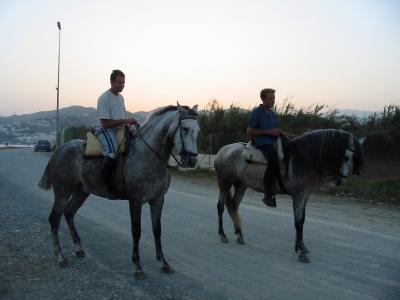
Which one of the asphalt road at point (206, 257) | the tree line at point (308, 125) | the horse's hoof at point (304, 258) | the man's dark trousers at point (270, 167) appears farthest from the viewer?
the tree line at point (308, 125)

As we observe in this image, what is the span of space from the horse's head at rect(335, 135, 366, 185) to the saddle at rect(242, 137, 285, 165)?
985mm

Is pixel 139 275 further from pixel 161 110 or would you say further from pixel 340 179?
pixel 340 179

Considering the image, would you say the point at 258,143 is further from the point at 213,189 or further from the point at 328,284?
the point at 213,189

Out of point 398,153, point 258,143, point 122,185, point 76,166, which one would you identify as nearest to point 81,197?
point 76,166

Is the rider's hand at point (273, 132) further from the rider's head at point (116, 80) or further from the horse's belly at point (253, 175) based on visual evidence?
the rider's head at point (116, 80)

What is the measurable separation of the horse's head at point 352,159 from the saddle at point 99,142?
318 cm

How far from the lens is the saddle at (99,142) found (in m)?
5.72

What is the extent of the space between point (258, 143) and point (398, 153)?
422 inches

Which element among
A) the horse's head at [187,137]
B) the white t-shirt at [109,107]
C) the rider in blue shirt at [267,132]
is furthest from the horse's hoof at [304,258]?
the white t-shirt at [109,107]

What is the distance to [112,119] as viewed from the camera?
19.1ft

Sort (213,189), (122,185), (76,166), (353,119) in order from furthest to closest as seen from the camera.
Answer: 1. (353,119)
2. (213,189)
3. (76,166)
4. (122,185)

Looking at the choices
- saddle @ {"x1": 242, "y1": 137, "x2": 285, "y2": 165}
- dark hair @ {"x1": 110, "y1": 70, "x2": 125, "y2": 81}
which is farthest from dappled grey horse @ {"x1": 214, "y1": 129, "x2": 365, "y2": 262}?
dark hair @ {"x1": 110, "y1": 70, "x2": 125, "y2": 81}

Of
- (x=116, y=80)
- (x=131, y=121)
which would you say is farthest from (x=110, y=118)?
(x=116, y=80)

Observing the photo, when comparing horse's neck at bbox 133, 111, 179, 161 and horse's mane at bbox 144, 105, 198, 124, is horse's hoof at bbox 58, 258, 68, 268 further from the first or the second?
horse's mane at bbox 144, 105, 198, 124
